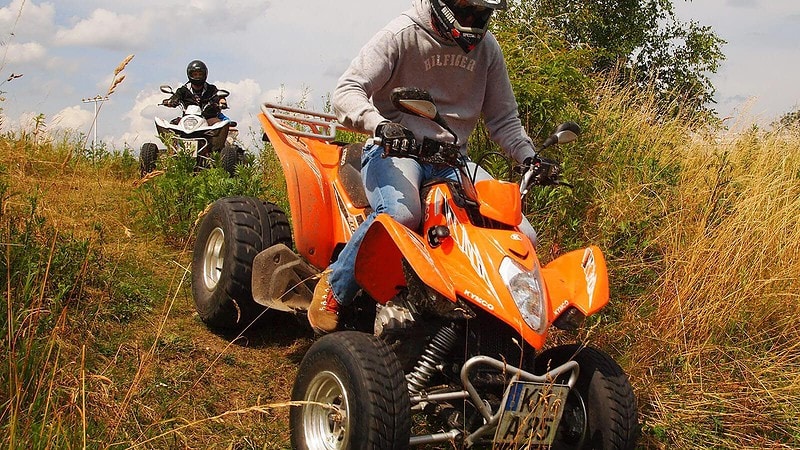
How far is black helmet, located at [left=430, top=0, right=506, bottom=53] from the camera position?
369cm

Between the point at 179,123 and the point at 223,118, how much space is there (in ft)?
1.94

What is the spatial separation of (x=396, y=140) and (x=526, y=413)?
4.01 ft

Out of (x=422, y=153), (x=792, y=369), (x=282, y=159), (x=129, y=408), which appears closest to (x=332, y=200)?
(x=282, y=159)

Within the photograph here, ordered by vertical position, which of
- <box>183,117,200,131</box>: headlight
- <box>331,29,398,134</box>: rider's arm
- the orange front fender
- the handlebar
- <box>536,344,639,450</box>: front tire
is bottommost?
<box>183,117,200,131</box>: headlight

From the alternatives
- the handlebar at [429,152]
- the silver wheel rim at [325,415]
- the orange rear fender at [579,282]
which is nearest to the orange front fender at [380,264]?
the handlebar at [429,152]

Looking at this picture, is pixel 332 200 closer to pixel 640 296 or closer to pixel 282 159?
pixel 282 159

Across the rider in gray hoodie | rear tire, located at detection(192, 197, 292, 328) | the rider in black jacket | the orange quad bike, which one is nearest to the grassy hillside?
rear tire, located at detection(192, 197, 292, 328)

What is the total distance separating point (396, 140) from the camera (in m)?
3.25

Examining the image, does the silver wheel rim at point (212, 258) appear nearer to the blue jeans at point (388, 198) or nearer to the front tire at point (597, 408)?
the blue jeans at point (388, 198)

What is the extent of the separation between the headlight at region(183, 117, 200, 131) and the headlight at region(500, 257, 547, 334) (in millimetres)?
8133

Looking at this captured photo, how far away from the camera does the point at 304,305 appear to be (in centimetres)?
420

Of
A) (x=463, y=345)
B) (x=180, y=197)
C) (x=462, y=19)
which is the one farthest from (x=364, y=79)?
(x=180, y=197)

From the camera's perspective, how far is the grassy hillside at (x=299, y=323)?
3051 millimetres

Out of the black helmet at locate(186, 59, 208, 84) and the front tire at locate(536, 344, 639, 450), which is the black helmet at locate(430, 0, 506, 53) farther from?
the black helmet at locate(186, 59, 208, 84)
